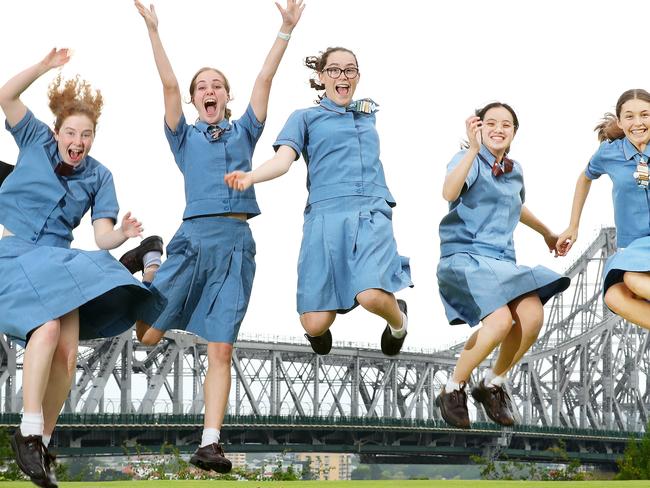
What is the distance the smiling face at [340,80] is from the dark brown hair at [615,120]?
210 cm

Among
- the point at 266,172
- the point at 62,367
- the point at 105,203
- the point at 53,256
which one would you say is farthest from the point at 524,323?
the point at 53,256

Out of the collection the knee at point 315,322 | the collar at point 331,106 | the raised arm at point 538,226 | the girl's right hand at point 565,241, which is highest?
the collar at point 331,106

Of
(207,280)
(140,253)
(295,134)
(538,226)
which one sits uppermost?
(295,134)

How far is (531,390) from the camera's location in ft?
301

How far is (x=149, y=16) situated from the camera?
31.0 ft

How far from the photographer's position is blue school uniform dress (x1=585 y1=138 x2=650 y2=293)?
9523 millimetres

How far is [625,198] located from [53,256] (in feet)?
14.5

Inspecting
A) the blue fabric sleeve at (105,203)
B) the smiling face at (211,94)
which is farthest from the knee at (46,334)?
the smiling face at (211,94)

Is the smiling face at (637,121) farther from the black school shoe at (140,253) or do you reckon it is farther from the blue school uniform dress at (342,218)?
the black school shoe at (140,253)

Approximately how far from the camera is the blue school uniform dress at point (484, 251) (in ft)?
32.0

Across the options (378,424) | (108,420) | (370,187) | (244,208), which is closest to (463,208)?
(370,187)

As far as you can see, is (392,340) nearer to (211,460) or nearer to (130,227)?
(211,460)

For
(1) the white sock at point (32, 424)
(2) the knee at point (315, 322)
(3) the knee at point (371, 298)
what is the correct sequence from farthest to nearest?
(2) the knee at point (315, 322) < (3) the knee at point (371, 298) < (1) the white sock at point (32, 424)

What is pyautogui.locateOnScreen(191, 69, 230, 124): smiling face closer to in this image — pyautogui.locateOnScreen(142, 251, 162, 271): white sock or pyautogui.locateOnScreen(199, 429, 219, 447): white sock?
pyautogui.locateOnScreen(142, 251, 162, 271): white sock
